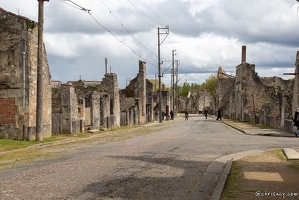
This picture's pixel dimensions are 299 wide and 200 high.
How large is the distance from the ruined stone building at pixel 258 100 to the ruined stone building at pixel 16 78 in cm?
1595

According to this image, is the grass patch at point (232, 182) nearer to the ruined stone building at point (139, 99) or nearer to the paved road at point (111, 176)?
the paved road at point (111, 176)

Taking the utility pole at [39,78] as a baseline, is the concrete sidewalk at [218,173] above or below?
below

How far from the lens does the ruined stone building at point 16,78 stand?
63.3 ft

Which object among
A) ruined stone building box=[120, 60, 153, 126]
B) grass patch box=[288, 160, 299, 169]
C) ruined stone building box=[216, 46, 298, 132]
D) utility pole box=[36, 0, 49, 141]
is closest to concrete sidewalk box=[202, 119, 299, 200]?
grass patch box=[288, 160, 299, 169]

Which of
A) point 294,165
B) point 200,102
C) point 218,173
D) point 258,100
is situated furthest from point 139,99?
point 200,102

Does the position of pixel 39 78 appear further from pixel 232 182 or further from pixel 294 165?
pixel 232 182

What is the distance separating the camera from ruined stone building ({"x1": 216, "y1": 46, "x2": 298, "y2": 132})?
100 ft

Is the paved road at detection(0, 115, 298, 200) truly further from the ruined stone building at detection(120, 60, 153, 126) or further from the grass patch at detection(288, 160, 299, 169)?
the ruined stone building at detection(120, 60, 153, 126)

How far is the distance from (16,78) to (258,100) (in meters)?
37.4

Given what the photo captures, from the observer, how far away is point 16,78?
63.8 ft

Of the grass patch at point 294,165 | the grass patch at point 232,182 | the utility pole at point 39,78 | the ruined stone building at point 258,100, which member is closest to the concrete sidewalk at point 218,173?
the grass patch at point 232,182

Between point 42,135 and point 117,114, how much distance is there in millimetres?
14413

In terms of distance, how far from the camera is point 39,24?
18.9 metres

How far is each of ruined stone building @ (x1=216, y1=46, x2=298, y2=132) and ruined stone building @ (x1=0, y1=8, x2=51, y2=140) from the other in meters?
15.9
